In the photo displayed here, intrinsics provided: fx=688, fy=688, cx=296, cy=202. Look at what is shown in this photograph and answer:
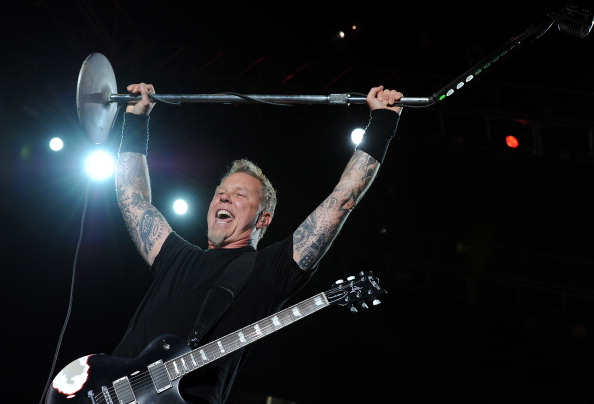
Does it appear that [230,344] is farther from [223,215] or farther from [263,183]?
[263,183]

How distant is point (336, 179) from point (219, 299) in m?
5.72

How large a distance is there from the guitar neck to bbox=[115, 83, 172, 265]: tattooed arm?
761 millimetres

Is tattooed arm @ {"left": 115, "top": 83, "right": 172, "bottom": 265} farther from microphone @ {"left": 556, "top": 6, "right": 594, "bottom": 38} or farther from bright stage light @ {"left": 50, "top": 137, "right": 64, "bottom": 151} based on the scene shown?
bright stage light @ {"left": 50, "top": 137, "right": 64, "bottom": 151}

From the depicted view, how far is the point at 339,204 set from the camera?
3.34 m

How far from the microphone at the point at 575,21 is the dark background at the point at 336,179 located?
4.44 metres

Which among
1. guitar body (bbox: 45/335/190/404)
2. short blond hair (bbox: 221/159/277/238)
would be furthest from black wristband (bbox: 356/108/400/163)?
guitar body (bbox: 45/335/190/404)

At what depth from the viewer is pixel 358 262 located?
8.88 m

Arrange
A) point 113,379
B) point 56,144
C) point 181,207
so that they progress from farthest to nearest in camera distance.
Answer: point 181,207, point 56,144, point 113,379

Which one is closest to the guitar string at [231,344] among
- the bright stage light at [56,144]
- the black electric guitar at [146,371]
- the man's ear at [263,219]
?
the black electric guitar at [146,371]

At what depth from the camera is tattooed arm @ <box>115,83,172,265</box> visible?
3.71 metres

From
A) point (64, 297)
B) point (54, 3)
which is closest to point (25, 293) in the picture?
point (64, 297)

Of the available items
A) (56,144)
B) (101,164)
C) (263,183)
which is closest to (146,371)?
(263,183)

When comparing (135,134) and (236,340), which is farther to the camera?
(135,134)

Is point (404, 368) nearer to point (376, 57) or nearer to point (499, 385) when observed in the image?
point (499, 385)
